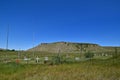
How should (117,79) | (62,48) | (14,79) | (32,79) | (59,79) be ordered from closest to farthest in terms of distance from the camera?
(117,79) < (59,79) < (32,79) < (14,79) < (62,48)

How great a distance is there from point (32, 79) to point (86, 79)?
325cm

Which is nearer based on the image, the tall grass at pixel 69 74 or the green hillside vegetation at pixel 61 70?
the tall grass at pixel 69 74

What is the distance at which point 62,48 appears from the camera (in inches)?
7800

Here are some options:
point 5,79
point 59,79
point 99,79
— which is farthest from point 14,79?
point 99,79

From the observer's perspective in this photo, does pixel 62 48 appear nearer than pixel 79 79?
No

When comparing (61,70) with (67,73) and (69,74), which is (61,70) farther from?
(69,74)

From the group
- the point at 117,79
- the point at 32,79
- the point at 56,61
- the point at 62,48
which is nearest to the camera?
the point at 117,79

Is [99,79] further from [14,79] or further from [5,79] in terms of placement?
[5,79]

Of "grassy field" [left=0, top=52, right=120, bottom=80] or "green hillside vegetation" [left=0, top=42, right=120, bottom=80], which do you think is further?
"green hillside vegetation" [left=0, top=42, right=120, bottom=80]

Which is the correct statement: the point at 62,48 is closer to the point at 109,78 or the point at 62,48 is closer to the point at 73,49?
the point at 73,49

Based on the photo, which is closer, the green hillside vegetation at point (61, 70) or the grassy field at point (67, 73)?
the grassy field at point (67, 73)

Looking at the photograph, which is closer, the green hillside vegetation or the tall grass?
the tall grass

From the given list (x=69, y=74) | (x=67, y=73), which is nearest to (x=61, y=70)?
(x=67, y=73)

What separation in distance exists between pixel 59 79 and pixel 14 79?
3.53m
